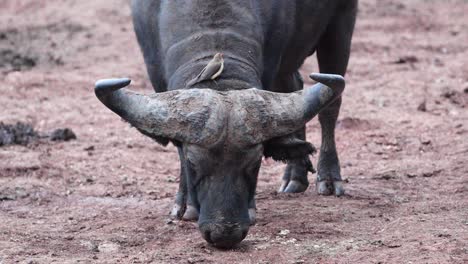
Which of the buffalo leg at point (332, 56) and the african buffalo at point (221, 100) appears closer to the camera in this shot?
the african buffalo at point (221, 100)

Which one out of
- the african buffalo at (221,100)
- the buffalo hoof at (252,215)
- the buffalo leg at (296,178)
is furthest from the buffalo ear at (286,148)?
the buffalo leg at (296,178)

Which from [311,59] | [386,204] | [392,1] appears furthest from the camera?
[392,1]

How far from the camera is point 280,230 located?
685 centimetres

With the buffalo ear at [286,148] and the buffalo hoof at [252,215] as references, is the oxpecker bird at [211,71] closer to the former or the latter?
the buffalo ear at [286,148]

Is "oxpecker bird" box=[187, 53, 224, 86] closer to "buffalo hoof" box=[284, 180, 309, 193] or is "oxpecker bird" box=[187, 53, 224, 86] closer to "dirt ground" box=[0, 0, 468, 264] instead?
"dirt ground" box=[0, 0, 468, 264]

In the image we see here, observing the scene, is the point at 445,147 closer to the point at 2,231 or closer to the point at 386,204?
the point at 386,204

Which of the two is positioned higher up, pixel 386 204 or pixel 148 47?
pixel 148 47

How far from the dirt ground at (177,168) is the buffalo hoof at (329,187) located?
11cm

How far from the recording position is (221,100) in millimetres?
6105

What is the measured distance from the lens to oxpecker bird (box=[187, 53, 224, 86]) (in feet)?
20.9

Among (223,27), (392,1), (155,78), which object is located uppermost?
(223,27)

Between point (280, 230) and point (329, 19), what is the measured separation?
2.40m

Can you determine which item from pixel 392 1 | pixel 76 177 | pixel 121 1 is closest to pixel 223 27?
pixel 76 177

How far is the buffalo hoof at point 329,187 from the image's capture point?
838 cm
